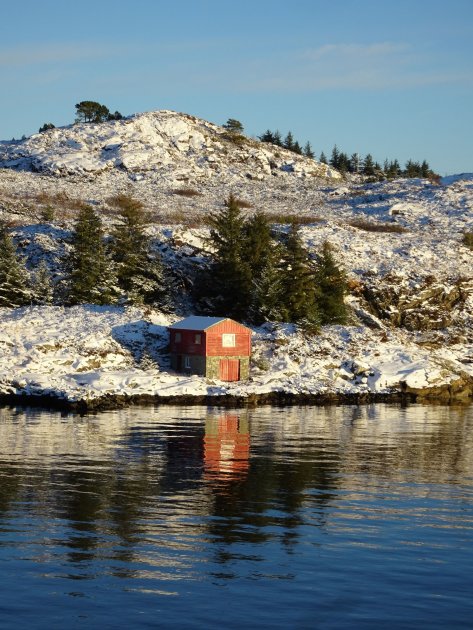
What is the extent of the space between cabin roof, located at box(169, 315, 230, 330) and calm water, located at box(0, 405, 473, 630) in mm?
19115

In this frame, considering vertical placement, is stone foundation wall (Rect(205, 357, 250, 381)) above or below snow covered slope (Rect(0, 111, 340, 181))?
below

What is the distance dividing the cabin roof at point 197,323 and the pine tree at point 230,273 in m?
7.84

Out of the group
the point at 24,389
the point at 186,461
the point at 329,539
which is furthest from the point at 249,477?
the point at 24,389

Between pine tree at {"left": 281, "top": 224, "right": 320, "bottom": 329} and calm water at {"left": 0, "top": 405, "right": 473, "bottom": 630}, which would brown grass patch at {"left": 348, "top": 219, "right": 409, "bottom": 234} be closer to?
pine tree at {"left": 281, "top": 224, "right": 320, "bottom": 329}

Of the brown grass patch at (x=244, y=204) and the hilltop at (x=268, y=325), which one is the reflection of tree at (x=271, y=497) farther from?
the brown grass patch at (x=244, y=204)

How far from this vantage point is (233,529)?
23.4 meters

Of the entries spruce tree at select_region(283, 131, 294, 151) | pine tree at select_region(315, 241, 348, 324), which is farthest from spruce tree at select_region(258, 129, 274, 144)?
pine tree at select_region(315, 241, 348, 324)

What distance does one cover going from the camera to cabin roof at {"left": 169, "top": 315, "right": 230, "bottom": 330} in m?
60.4

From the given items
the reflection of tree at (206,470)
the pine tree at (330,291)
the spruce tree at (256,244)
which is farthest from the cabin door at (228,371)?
the spruce tree at (256,244)

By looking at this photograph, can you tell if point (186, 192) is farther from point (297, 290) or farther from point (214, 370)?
point (214, 370)

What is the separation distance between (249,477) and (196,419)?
16.0 m

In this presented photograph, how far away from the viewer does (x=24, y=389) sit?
53.1 meters

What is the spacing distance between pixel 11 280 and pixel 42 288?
95.2 inches

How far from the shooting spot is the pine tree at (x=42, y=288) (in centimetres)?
6706
